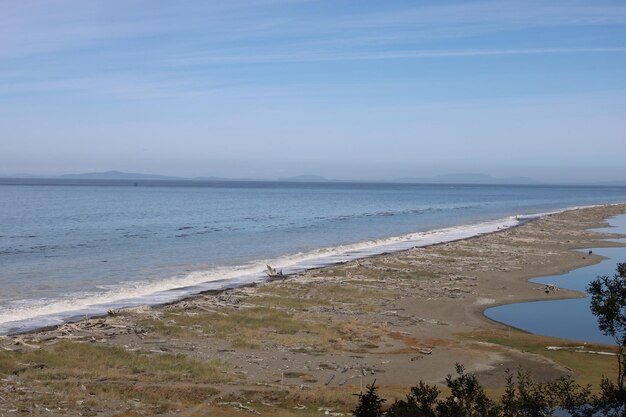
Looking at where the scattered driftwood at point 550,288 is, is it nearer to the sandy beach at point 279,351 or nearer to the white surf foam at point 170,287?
the sandy beach at point 279,351

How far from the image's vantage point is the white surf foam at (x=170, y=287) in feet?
103

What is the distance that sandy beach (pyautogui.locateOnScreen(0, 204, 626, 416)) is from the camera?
19.3m

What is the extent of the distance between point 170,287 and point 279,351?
17.9 m

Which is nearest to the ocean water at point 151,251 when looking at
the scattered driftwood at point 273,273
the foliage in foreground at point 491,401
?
the scattered driftwood at point 273,273

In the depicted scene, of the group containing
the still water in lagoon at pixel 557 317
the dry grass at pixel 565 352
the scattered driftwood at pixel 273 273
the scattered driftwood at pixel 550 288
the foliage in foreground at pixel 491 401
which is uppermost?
the foliage in foreground at pixel 491 401

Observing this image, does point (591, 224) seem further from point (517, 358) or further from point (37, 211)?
point (37, 211)

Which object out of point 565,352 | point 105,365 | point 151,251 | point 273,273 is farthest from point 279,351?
point 151,251

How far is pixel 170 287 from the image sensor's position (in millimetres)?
41812

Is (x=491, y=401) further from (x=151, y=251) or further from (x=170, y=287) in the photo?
(x=151, y=251)

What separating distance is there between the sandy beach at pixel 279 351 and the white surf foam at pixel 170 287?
8.28ft

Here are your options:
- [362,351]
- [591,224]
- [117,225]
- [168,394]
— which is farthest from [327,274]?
[591,224]

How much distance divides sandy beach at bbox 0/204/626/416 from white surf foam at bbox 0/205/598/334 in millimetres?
2525

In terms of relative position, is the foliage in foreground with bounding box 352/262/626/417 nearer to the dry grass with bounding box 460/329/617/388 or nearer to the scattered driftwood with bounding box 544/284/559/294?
the dry grass with bounding box 460/329/617/388

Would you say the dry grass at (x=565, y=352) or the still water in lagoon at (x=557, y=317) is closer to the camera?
the dry grass at (x=565, y=352)
